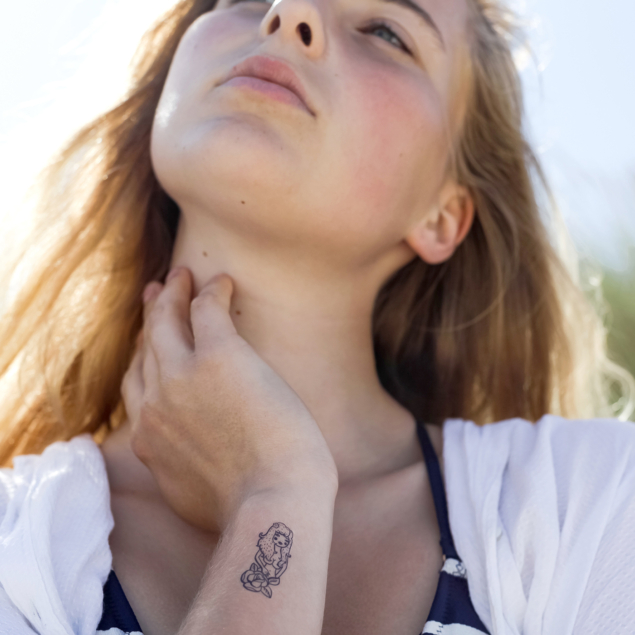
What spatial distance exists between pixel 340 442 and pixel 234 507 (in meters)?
0.61

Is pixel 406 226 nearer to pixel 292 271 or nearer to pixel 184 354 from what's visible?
pixel 292 271

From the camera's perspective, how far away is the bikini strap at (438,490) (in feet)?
5.04

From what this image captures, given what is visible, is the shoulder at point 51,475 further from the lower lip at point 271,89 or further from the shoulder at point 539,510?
the lower lip at point 271,89

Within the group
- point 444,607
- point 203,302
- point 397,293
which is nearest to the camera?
point 444,607

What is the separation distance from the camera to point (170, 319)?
182 cm

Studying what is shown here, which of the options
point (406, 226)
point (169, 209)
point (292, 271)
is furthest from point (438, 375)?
point (169, 209)

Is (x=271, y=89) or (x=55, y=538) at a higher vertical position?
(x=271, y=89)

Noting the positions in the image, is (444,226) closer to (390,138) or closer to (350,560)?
(390,138)

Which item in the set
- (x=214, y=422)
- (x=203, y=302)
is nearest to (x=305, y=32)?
(x=203, y=302)

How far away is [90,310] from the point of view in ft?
7.38

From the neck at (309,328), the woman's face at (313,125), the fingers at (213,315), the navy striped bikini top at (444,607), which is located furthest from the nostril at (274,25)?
the navy striped bikini top at (444,607)

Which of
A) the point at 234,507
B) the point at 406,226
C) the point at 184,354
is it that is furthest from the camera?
the point at 406,226

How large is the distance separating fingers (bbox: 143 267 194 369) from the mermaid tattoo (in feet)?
1.91

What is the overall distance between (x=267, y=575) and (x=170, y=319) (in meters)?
0.84
